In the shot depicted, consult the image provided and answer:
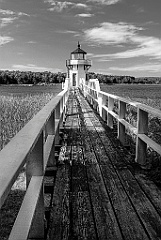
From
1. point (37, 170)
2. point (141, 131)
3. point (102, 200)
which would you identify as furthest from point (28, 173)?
point (141, 131)

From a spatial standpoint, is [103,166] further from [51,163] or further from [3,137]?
[3,137]

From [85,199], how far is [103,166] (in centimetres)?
116

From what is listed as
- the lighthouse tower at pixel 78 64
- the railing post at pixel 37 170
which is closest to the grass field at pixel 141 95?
the lighthouse tower at pixel 78 64

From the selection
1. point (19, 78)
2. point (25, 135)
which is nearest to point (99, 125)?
point (25, 135)

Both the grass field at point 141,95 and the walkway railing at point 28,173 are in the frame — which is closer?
the walkway railing at point 28,173

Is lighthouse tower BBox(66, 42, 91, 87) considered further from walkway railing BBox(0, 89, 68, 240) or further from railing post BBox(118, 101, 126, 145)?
walkway railing BBox(0, 89, 68, 240)

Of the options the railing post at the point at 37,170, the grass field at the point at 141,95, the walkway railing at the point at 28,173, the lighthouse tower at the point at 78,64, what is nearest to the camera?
the walkway railing at the point at 28,173

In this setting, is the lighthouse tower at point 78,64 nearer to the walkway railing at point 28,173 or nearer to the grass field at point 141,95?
the grass field at point 141,95

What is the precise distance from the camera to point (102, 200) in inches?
114

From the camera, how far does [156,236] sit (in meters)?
2.24

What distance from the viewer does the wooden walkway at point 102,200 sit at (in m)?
2.33

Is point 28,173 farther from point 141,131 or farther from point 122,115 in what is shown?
point 122,115

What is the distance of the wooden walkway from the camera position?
2.33 m

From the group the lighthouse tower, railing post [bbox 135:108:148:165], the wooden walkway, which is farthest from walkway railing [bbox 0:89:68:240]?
the lighthouse tower
